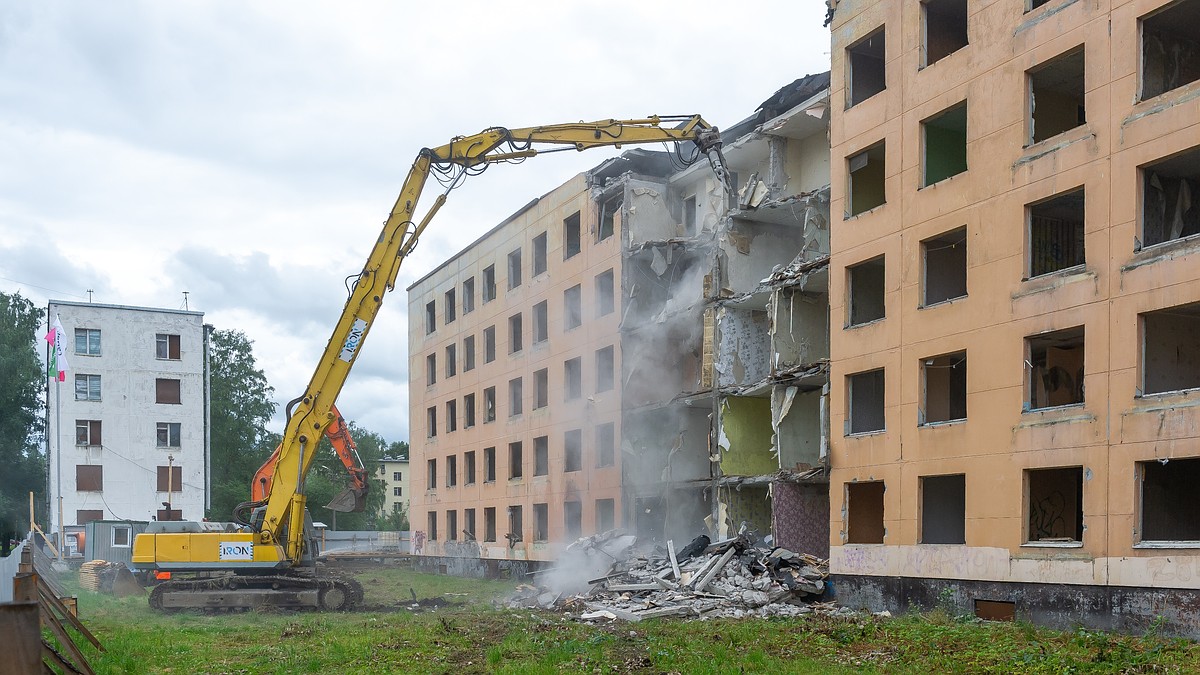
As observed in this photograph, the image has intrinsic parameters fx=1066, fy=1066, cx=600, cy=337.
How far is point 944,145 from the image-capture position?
23.4m

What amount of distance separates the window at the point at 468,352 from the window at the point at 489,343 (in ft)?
6.25

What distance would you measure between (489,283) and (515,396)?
5.79m

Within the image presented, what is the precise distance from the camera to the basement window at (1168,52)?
18.0 metres

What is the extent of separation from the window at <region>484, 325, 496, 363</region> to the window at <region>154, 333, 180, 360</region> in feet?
71.4

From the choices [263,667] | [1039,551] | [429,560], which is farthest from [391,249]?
[429,560]

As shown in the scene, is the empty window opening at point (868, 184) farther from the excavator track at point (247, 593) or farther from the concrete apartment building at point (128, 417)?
the concrete apartment building at point (128, 417)

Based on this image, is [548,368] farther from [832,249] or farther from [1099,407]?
[1099,407]

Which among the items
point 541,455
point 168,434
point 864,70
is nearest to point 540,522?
point 541,455

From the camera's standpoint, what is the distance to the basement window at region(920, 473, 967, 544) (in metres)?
23.7

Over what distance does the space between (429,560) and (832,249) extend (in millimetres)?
31492

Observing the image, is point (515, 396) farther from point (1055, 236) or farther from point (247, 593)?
point (1055, 236)

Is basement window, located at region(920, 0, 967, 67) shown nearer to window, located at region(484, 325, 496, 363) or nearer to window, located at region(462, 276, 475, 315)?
window, located at region(484, 325, 496, 363)

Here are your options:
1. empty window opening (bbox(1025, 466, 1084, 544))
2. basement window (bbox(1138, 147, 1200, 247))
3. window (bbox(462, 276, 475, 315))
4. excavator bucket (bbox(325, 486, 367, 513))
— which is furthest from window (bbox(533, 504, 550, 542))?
basement window (bbox(1138, 147, 1200, 247))

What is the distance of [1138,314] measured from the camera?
57.3ft
